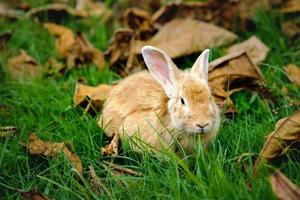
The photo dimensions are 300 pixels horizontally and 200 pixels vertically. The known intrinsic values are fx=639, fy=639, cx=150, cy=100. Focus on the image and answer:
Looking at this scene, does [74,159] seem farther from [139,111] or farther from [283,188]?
[283,188]

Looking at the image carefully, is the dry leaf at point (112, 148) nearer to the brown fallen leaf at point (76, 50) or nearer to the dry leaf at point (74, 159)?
the dry leaf at point (74, 159)

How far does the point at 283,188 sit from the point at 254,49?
261 centimetres

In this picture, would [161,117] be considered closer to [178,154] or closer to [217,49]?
[178,154]

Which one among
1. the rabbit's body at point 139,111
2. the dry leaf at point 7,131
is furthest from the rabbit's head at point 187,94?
the dry leaf at point 7,131

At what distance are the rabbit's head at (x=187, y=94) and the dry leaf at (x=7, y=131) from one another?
1.19 m

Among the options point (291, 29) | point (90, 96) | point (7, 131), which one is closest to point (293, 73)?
point (291, 29)

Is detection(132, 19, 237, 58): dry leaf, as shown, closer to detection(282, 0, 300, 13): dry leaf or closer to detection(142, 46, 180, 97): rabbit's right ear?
detection(282, 0, 300, 13): dry leaf

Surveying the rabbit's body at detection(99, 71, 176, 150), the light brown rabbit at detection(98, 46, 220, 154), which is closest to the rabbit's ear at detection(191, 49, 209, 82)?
the light brown rabbit at detection(98, 46, 220, 154)

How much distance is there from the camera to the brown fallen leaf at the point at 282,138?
4207 mm

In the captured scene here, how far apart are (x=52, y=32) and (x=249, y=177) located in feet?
11.9

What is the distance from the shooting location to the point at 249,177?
3941mm

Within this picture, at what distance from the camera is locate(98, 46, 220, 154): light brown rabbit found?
172 inches

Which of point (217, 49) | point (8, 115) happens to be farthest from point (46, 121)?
point (217, 49)

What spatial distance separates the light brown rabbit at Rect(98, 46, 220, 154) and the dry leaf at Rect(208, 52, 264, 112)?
23.3 inches
